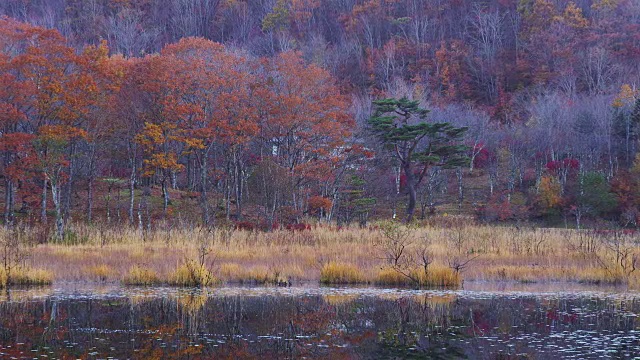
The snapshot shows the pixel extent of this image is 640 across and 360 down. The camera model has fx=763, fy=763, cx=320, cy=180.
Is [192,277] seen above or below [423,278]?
above

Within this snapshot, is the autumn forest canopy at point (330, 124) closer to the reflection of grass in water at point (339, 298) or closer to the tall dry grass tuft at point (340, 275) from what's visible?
the tall dry grass tuft at point (340, 275)

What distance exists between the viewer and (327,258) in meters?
22.3

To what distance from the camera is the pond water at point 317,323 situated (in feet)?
37.0

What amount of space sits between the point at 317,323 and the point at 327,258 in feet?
28.1

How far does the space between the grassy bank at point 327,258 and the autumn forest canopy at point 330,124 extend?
5.26 m

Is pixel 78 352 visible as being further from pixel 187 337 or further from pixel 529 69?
pixel 529 69

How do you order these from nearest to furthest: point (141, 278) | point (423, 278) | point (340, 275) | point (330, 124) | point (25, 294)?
point (25, 294)
point (141, 278)
point (423, 278)
point (340, 275)
point (330, 124)

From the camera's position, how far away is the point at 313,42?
88375 millimetres

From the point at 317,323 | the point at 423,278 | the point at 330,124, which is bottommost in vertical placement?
the point at 317,323

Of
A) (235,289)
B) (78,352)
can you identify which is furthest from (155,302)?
(78,352)

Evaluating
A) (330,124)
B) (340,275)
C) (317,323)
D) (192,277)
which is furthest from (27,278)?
(330,124)

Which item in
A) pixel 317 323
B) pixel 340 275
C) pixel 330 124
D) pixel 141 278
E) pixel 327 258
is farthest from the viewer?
pixel 330 124

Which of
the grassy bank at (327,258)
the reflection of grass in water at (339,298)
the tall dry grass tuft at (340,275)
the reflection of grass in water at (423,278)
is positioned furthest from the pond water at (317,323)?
the grassy bank at (327,258)

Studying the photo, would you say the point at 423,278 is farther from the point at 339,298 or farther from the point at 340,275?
the point at 339,298
